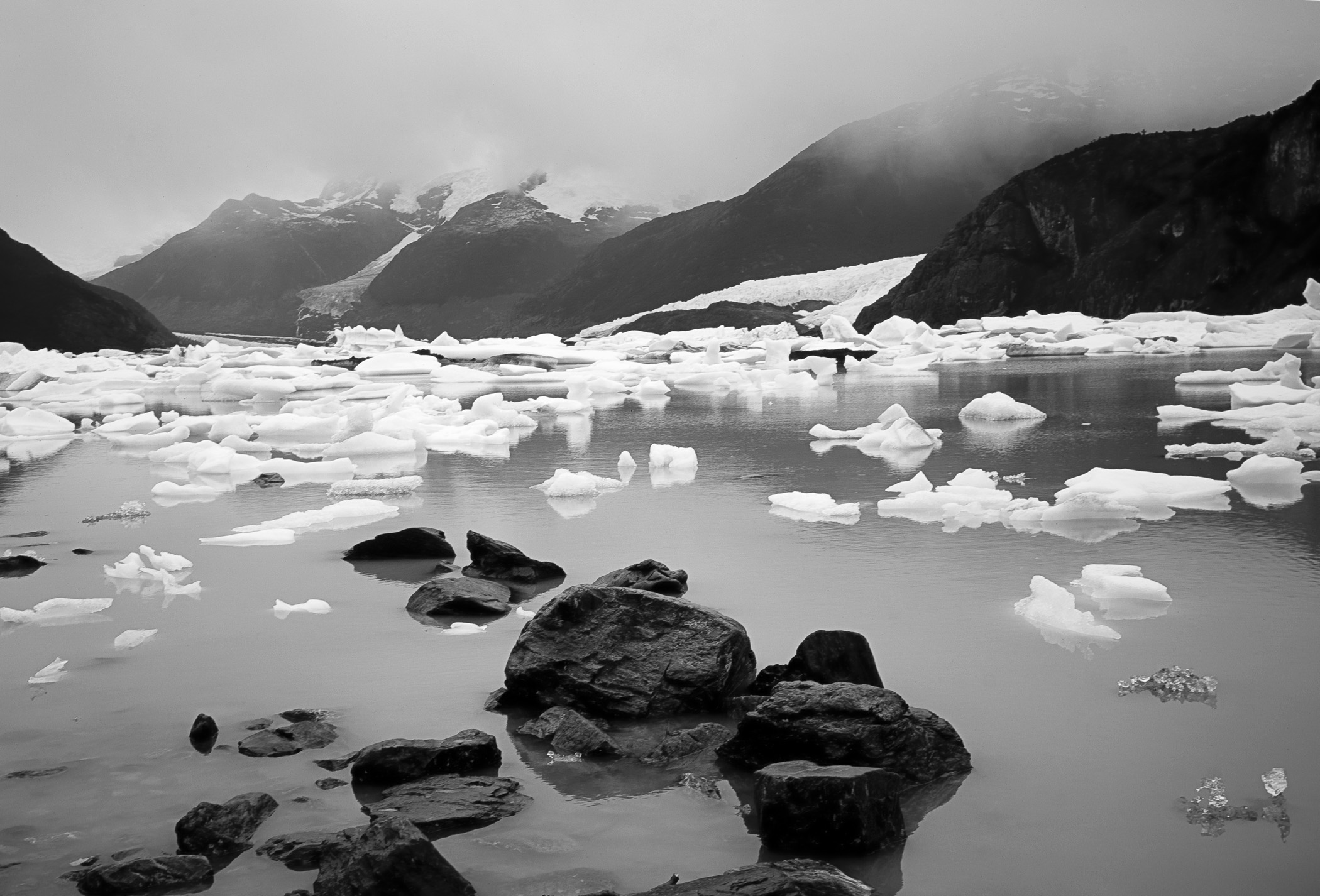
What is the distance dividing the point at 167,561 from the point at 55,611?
2.48ft

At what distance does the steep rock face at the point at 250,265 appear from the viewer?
5404 inches

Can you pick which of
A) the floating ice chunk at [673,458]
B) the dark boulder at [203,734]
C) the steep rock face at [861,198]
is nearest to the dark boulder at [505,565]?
the dark boulder at [203,734]

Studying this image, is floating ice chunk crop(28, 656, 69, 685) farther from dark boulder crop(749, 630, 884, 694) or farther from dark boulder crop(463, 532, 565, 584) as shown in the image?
dark boulder crop(749, 630, 884, 694)

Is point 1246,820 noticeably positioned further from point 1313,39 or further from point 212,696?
point 1313,39

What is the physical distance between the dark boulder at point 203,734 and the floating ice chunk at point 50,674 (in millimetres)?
828

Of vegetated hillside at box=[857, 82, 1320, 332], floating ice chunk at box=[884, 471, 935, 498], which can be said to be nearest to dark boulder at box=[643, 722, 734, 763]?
floating ice chunk at box=[884, 471, 935, 498]

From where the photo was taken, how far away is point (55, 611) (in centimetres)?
441

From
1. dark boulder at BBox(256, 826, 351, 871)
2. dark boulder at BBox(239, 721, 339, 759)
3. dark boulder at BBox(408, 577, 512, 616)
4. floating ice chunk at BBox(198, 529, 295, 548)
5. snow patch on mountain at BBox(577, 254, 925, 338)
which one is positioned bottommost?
dark boulder at BBox(256, 826, 351, 871)

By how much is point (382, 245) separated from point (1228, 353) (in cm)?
14987

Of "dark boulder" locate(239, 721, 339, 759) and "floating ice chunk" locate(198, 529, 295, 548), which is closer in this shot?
"dark boulder" locate(239, 721, 339, 759)

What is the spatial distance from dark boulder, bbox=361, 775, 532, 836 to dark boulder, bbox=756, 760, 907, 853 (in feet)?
2.07

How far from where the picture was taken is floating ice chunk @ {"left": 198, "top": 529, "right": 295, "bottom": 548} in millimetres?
5789

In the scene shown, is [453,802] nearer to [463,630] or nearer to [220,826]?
[220,826]

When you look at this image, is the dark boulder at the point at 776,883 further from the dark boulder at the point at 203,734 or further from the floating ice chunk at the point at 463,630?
the floating ice chunk at the point at 463,630
